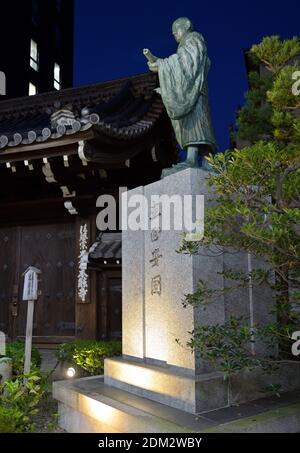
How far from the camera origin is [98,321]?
8953 mm

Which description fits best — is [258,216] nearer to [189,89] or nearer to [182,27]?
[189,89]

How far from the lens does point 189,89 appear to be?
5109mm

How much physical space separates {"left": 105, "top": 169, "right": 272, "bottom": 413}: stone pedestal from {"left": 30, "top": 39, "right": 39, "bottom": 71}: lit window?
2658cm

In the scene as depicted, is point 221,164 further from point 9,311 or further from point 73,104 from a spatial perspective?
point 73,104

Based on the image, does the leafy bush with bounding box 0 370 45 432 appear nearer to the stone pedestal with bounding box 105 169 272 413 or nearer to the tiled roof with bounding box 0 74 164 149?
the stone pedestal with bounding box 105 169 272 413

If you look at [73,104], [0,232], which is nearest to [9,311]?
[0,232]

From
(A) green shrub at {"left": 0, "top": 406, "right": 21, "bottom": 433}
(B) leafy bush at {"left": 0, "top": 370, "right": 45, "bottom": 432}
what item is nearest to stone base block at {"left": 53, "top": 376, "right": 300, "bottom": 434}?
(B) leafy bush at {"left": 0, "top": 370, "right": 45, "bottom": 432}

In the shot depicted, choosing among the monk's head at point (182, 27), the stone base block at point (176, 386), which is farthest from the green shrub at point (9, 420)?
the monk's head at point (182, 27)

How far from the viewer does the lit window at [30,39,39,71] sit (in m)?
28.6

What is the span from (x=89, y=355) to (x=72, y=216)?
3631 mm

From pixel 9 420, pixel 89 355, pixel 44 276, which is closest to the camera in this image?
pixel 9 420

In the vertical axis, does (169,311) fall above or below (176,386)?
above

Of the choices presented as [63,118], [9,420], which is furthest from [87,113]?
[9,420]

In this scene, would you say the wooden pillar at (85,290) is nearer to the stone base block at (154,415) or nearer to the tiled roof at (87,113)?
the tiled roof at (87,113)
